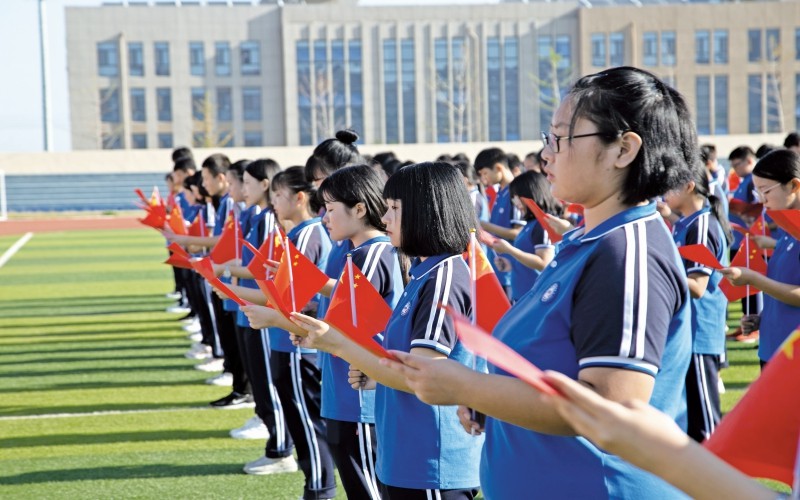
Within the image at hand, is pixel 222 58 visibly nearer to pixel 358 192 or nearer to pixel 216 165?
pixel 216 165

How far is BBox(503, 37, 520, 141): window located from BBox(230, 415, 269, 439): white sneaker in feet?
216

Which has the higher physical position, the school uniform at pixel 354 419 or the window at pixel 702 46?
the window at pixel 702 46

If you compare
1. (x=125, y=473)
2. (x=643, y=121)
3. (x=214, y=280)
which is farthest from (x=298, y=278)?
(x=125, y=473)

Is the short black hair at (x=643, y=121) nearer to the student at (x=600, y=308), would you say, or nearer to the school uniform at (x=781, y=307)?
the student at (x=600, y=308)

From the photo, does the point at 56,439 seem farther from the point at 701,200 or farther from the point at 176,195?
the point at 176,195

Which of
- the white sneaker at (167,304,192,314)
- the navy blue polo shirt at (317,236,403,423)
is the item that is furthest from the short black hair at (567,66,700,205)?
the white sneaker at (167,304,192,314)

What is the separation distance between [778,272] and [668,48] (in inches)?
2633

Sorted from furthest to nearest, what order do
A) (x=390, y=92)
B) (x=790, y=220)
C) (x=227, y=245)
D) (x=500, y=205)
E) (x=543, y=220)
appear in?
1. (x=390, y=92)
2. (x=500, y=205)
3. (x=227, y=245)
4. (x=543, y=220)
5. (x=790, y=220)

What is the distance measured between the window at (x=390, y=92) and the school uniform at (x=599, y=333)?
227 ft

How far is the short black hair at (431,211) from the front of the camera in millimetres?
3090

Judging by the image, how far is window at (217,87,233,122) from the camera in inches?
2808

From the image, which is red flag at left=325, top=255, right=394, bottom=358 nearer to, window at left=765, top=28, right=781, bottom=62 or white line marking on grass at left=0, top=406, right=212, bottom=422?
white line marking on grass at left=0, top=406, right=212, bottom=422

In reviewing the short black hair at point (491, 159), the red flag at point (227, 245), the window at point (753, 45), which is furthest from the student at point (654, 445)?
the window at point (753, 45)

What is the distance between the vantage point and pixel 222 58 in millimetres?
71312
